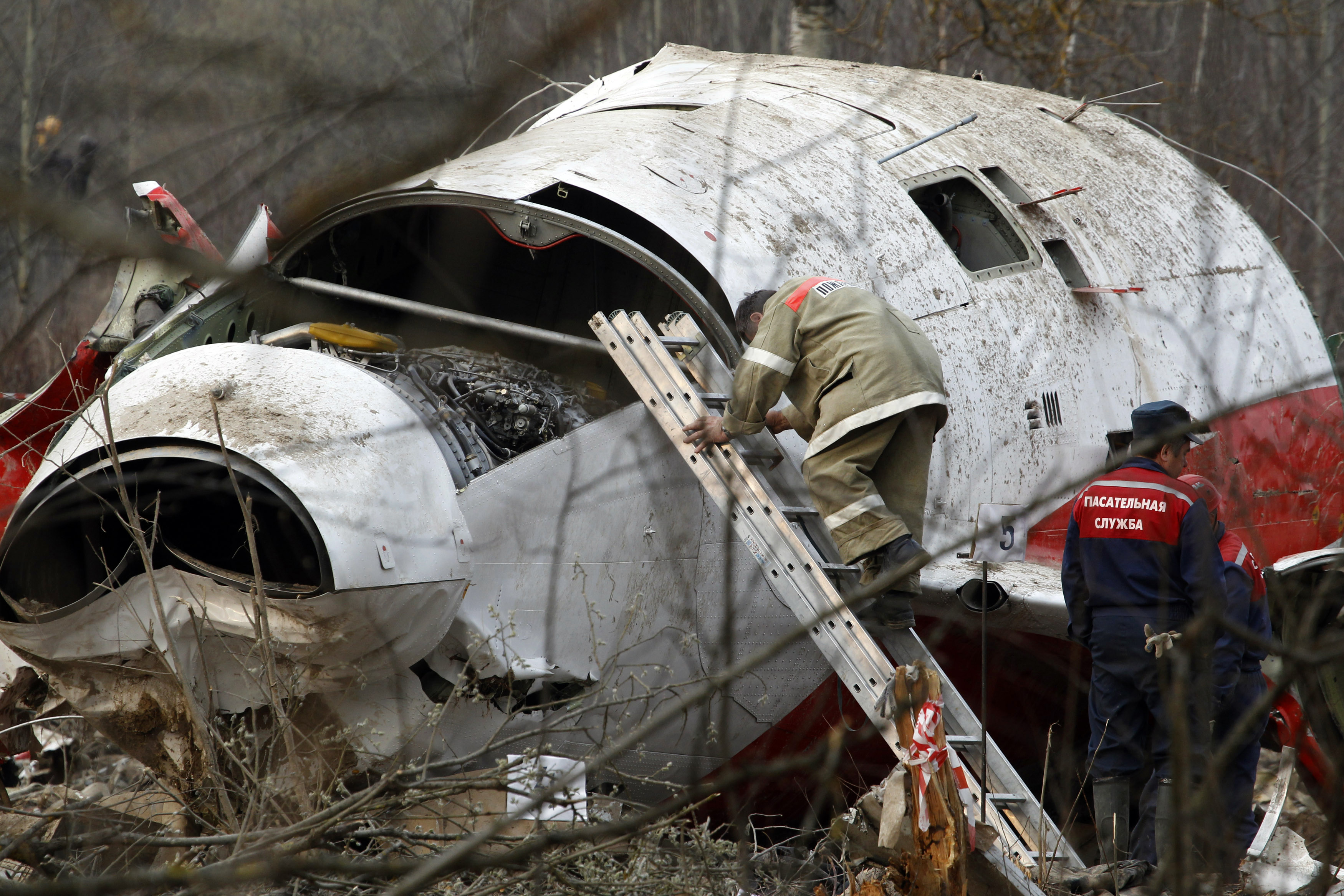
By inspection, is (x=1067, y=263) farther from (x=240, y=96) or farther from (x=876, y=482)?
(x=240, y=96)

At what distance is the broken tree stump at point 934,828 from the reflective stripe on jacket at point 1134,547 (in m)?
1.65

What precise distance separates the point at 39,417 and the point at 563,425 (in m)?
3.12

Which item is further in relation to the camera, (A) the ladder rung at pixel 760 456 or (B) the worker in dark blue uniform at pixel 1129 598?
(B) the worker in dark blue uniform at pixel 1129 598

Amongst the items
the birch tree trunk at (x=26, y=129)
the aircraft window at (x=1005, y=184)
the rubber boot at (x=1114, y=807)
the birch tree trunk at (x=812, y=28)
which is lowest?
the rubber boot at (x=1114, y=807)

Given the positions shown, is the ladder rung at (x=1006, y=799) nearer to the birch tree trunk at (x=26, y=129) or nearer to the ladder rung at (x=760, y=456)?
the ladder rung at (x=760, y=456)

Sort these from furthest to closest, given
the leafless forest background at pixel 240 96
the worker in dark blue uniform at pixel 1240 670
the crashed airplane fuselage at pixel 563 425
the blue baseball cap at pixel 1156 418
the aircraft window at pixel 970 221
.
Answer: the aircraft window at pixel 970 221 → the blue baseball cap at pixel 1156 418 → the worker in dark blue uniform at pixel 1240 670 → the crashed airplane fuselage at pixel 563 425 → the leafless forest background at pixel 240 96

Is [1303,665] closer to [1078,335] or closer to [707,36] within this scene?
[1078,335]

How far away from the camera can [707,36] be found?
18016 millimetres

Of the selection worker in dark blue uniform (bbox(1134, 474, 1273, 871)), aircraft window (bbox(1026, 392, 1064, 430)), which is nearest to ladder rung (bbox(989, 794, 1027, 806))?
worker in dark blue uniform (bbox(1134, 474, 1273, 871))

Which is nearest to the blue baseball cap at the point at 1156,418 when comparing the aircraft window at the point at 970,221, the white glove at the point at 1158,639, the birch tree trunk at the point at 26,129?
the white glove at the point at 1158,639

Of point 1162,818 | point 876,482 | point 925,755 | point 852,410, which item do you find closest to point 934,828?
point 925,755

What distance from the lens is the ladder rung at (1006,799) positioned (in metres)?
4.46

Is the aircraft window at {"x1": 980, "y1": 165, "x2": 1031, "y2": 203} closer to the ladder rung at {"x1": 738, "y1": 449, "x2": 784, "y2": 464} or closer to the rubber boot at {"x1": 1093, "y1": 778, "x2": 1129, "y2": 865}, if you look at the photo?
the ladder rung at {"x1": 738, "y1": 449, "x2": 784, "y2": 464}

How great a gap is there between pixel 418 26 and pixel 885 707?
3.62 meters
